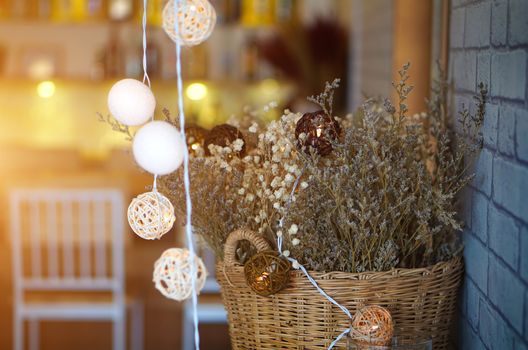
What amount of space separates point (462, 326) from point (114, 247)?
2.08 m

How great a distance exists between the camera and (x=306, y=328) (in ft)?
4.53

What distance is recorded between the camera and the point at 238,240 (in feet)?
4.66

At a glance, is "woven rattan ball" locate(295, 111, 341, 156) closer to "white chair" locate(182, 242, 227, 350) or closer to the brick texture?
the brick texture

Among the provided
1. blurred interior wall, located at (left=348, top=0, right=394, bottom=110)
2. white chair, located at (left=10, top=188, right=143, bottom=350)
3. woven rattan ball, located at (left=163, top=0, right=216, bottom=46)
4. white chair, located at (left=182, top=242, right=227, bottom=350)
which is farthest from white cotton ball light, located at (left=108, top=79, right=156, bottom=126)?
white chair, located at (left=10, top=188, right=143, bottom=350)

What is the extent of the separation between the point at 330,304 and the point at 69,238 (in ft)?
7.62

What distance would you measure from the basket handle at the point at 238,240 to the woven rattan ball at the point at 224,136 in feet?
0.60

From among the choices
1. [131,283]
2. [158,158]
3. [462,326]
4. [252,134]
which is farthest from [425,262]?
[131,283]

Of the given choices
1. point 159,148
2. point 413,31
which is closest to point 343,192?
point 159,148

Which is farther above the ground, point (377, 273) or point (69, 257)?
point (377, 273)

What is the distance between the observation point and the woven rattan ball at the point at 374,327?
1.28 meters

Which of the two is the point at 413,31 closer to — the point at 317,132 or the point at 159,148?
the point at 317,132

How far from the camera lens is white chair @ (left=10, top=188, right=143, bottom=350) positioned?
3311 millimetres

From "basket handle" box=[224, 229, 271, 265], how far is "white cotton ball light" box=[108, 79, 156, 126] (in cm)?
25

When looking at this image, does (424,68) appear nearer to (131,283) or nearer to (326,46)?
(131,283)
